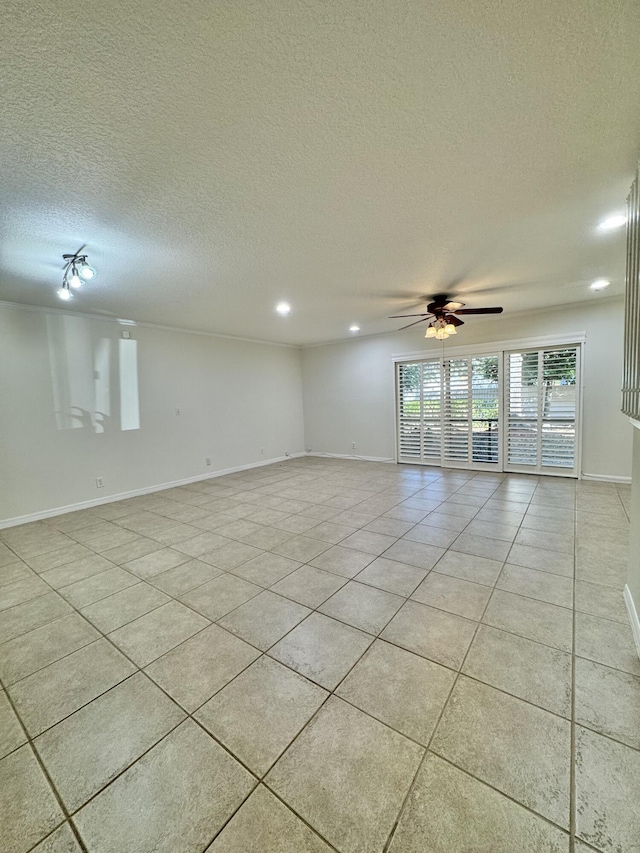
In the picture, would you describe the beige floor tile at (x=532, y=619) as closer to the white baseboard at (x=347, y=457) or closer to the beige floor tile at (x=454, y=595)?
the beige floor tile at (x=454, y=595)

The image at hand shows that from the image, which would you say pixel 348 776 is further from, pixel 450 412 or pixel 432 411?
pixel 432 411

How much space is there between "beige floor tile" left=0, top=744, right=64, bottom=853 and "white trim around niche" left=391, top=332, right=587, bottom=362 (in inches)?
242

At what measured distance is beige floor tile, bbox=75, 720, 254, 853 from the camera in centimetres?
104

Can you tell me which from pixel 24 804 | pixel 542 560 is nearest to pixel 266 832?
pixel 24 804

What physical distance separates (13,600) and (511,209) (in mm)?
4371

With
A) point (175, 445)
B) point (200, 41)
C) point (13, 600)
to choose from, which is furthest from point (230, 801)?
point (175, 445)

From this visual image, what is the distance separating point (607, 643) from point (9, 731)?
9.40 feet

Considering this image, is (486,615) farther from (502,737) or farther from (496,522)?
(496,522)

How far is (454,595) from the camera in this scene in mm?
2256

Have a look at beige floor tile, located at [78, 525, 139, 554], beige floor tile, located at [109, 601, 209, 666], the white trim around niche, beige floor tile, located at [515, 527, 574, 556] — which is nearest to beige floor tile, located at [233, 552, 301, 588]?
beige floor tile, located at [109, 601, 209, 666]

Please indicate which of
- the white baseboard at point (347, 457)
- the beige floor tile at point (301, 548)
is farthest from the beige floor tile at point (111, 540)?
the white baseboard at point (347, 457)

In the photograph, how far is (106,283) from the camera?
3.39m

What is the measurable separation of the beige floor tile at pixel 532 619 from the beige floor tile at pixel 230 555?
184 centimetres

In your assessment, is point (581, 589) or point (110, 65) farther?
point (581, 589)
